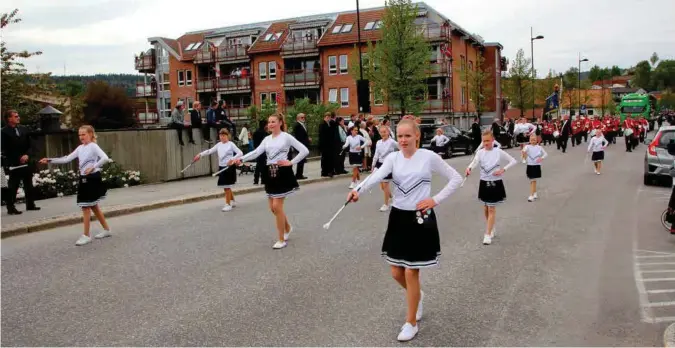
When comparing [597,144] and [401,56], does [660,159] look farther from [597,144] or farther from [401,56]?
[401,56]

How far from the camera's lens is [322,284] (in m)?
6.61

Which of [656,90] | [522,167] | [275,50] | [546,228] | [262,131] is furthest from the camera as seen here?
[656,90]

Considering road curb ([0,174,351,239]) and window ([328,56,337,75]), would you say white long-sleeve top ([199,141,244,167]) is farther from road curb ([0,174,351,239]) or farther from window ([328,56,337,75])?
window ([328,56,337,75])

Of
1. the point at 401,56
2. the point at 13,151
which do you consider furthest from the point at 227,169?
the point at 401,56

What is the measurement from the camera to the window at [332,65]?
57.6 metres

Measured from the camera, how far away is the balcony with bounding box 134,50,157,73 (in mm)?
73250

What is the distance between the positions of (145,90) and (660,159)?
220ft

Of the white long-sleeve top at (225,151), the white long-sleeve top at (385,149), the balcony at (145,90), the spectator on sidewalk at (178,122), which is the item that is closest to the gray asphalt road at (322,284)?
the white long-sleeve top at (385,149)

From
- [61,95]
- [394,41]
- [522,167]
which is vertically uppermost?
[394,41]

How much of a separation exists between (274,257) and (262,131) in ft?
34.8

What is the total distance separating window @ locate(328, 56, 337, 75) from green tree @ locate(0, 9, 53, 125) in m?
36.3

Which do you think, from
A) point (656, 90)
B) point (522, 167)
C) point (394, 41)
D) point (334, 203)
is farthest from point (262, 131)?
point (656, 90)

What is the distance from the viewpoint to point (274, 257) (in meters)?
8.04

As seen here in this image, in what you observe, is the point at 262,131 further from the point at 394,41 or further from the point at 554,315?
the point at 394,41
